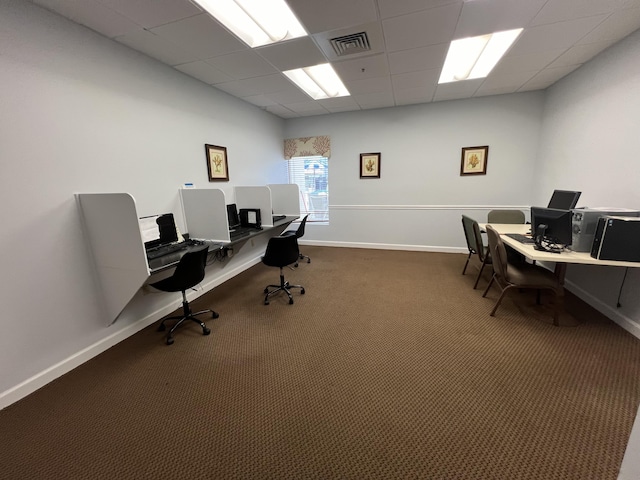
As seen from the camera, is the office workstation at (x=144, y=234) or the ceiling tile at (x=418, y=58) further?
the ceiling tile at (x=418, y=58)

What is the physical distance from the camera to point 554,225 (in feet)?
8.00

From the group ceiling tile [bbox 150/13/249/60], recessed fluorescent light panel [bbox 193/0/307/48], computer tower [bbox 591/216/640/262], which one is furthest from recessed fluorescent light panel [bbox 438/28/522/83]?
ceiling tile [bbox 150/13/249/60]

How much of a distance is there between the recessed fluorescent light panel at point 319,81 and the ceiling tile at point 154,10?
137 centimetres

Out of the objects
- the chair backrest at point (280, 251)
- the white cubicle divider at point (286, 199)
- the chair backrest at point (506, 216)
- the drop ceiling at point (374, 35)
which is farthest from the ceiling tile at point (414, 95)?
the chair backrest at point (280, 251)

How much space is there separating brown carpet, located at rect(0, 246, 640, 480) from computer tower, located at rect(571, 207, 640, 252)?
2.62ft

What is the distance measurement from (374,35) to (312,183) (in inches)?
132

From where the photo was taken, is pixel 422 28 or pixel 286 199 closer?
pixel 422 28

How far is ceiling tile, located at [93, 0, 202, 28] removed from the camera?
70.9 inches

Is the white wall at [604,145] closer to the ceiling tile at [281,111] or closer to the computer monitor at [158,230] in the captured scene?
the ceiling tile at [281,111]

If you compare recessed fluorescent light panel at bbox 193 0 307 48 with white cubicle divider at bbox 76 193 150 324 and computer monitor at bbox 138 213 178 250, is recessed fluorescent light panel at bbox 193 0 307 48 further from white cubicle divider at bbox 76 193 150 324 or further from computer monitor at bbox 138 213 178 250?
computer monitor at bbox 138 213 178 250

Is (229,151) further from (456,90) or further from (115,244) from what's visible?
(456,90)

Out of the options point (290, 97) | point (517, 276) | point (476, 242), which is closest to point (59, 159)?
point (290, 97)

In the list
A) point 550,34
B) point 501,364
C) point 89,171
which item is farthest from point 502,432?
point 89,171

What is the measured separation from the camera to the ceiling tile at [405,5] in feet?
6.19
